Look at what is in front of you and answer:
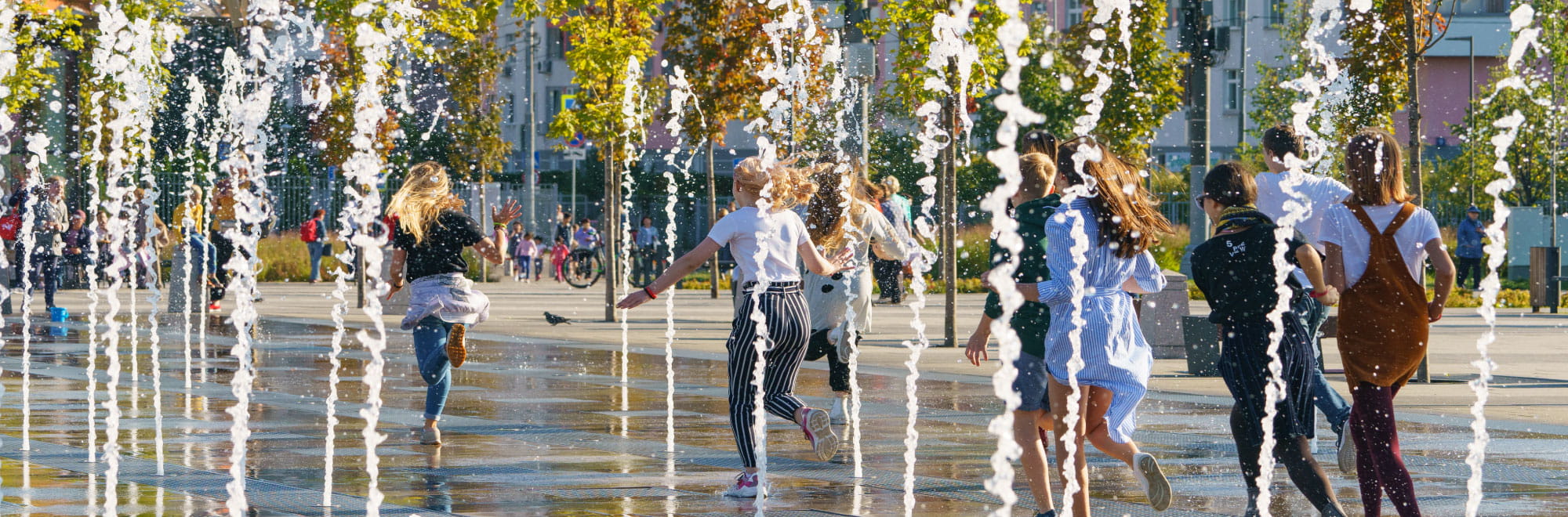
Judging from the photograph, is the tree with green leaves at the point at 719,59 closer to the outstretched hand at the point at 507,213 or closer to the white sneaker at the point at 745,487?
the outstretched hand at the point at 507,213

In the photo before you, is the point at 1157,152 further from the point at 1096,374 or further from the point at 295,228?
the point at 1096,374

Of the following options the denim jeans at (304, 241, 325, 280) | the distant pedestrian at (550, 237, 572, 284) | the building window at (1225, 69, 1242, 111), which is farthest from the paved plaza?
the building window at (1225, 69, 1242, 111)

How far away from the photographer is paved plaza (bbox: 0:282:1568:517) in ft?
24.0

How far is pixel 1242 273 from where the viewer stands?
6590 mm

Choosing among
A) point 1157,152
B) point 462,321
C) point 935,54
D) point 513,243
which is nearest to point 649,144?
point 1157,152

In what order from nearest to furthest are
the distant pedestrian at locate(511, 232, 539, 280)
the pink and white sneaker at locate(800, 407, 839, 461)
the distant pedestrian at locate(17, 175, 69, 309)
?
the pink and white sneaker at locate(800, 407, 839, 461) < the distant pedestrian at locate(17, 175, 69, 309) < the distant pedestrian at locate(511, 232, 539, 280)

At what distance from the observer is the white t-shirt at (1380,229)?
6.39 metres

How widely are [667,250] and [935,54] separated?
18.3m

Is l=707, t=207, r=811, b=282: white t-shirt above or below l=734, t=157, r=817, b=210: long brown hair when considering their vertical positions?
below

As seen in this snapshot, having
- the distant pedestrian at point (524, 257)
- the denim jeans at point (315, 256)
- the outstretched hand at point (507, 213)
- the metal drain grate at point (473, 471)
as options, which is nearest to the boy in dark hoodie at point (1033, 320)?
the metal drain grate at point (473, 471)

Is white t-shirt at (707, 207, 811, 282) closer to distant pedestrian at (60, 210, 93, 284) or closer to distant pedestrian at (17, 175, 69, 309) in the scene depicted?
distant pedestrian at (17, 175, 69, 309)

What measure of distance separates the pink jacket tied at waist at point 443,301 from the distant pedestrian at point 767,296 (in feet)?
6.10

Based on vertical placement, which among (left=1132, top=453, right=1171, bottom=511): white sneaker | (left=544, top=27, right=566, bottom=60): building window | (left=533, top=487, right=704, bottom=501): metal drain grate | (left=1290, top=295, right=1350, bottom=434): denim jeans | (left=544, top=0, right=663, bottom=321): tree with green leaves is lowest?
(left=533, top=487, right=704, bottom=501): metal drain grate

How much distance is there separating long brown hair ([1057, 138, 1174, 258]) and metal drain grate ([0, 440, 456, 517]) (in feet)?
8.32
